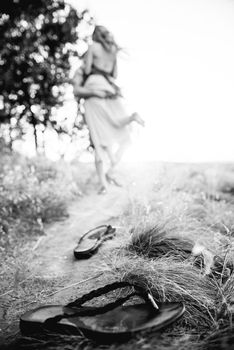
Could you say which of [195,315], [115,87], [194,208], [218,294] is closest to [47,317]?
[195,315]

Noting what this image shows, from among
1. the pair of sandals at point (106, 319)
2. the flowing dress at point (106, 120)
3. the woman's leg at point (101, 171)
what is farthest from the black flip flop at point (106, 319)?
the flowing dress at point (106, 120)

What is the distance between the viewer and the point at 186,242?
2225 millimetres

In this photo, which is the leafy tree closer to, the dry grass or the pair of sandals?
the dry grass

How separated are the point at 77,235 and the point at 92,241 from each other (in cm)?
63

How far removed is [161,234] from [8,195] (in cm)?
236

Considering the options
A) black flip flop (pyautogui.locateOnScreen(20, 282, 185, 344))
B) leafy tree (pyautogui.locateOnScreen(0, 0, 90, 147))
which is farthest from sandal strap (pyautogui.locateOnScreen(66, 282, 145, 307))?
leafy tree (pyautogui.locateOnScreen(0, 0, 90, 147))

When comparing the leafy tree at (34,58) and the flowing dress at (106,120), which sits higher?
the leafy tree at (34,58)

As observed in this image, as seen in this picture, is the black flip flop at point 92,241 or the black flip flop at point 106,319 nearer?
the black flip flop at point 106,319

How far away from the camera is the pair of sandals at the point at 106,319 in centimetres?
110

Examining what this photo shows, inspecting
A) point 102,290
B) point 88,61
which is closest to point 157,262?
point 102,290

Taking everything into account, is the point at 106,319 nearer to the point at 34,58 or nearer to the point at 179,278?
the point at 179,278

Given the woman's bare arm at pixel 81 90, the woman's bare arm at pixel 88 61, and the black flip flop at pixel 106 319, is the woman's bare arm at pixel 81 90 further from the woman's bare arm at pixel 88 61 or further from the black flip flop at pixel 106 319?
the black flip flop at pixel 106 319

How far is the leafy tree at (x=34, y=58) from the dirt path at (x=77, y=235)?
6.04m

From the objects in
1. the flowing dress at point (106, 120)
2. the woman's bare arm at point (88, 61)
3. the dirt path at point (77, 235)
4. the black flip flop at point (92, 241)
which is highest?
the woman's bare arm at point (88, 61)
